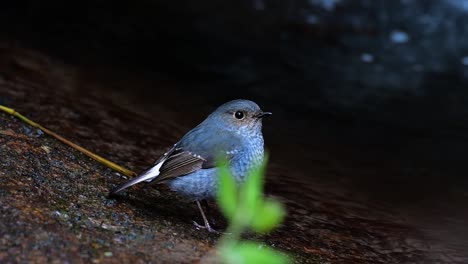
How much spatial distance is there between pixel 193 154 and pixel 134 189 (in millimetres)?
582

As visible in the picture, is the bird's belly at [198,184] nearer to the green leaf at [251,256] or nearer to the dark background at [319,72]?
the dark background at [319,72]

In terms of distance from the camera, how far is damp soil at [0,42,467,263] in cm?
403

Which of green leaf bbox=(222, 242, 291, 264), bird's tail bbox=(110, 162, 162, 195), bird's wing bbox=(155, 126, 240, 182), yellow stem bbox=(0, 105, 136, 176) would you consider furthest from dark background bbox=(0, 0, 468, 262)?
green leaf bbox=(222, 242, 291, 264)

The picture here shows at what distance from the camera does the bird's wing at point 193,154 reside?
500 centimetres

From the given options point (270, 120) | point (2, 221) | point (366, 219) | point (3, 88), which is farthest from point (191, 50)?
point (2, 221)

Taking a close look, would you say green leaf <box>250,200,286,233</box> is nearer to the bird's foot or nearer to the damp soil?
the damp soil

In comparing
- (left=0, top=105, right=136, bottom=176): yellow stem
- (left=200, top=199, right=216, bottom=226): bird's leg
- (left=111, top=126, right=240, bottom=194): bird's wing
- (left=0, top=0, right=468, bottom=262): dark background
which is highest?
(left=0, top=0, right=468, bottom=262): dark background

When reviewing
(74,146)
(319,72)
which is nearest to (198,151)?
(74,146)

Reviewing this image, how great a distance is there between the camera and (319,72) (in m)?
10.2

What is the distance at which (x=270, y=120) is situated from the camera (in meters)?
8.66

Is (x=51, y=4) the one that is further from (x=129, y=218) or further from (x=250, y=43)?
(x=129, y=218)

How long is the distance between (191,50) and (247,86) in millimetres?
1493

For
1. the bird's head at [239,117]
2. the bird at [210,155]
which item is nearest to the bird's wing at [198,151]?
the bird at [210,155]

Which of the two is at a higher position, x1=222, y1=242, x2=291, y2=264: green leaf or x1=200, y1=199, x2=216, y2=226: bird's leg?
x1=200, y1=199, x2=216, y2=226: bird's leg
